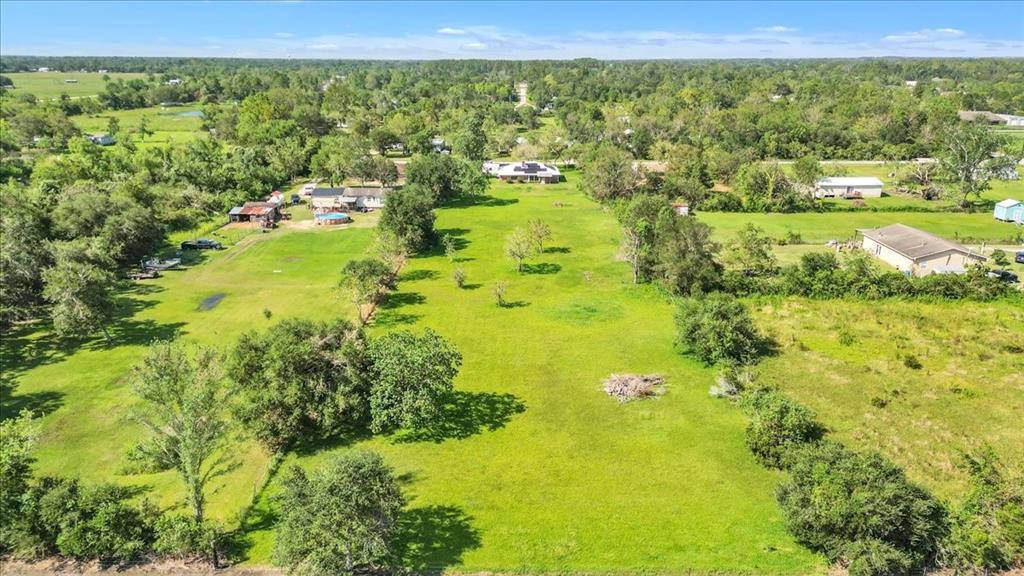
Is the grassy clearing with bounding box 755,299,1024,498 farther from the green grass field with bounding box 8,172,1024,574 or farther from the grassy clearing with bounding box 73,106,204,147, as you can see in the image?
the grassy clearing with bounding box 73,106,204,147

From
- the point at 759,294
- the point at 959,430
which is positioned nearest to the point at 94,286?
the point at 759,294

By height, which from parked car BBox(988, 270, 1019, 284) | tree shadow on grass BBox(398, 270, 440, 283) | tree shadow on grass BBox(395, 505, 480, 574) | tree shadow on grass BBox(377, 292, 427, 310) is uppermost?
parked car BBox(988, 270, 1019, 284)

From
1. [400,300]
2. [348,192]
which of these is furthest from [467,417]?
[348,192]

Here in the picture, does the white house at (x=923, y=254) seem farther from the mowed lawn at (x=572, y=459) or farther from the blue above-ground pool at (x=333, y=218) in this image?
the blue above-ground pool at (x=333, y=218)

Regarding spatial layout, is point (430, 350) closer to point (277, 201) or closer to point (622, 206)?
point (622, 206)

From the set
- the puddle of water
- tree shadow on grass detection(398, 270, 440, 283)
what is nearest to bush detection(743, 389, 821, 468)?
tree shadow on grass detection(398, 270, 440, 283)

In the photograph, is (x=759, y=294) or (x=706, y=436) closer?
(x=706, y=436)
